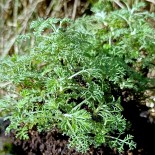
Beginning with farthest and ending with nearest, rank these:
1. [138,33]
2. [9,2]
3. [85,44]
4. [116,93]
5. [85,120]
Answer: [9,2], [138,33], [116,93], [85,44], [85,120]

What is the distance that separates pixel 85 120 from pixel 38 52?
32 centimetres

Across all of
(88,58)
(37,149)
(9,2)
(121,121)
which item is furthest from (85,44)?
(9,2)

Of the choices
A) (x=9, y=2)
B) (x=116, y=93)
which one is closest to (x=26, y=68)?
(x=116, y=93)

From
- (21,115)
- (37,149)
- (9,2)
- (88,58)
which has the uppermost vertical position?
(9,2)

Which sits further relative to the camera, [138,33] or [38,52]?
[138,33]

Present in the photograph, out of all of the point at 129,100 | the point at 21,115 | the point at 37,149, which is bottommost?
the point at 37,149

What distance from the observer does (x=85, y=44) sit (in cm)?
164

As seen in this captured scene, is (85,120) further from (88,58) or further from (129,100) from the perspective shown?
(129,100)

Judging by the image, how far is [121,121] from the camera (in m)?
1.54

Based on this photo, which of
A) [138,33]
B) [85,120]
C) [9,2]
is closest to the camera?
[85,120]

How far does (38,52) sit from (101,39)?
1.68 feet

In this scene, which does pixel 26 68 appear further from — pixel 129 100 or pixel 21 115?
pixel 129 100

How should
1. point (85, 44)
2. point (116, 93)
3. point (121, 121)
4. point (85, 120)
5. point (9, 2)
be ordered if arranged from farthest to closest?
point (9, 2) → point (116, 93) → point (85, 44) → point (121, 121) → point (85, 120)

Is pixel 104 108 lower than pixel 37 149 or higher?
higher
